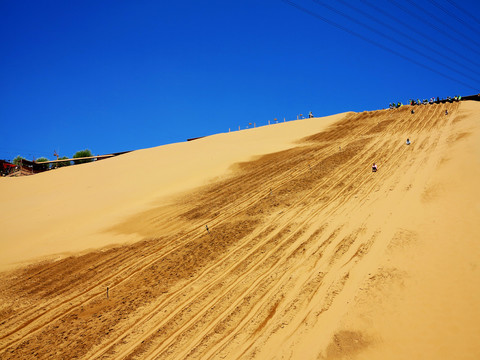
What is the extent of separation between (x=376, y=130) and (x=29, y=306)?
2577 centimetres

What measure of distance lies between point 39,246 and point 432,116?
96.2 ft

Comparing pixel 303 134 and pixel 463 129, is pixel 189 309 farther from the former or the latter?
pixel 303 134

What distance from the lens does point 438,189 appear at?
12.3m

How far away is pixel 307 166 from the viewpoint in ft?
63.6

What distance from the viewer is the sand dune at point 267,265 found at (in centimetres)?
660

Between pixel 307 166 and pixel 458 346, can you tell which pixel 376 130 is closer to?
pixel 307 166

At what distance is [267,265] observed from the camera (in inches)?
373

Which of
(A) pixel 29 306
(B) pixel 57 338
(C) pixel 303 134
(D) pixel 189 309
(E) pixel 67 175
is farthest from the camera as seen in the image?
(C) pixel 303 134

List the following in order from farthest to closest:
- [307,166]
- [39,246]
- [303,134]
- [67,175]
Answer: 1. [303,134]
2. [67,175]
3. [307,166]
4. [39,246]

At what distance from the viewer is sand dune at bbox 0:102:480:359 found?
6.60 metres

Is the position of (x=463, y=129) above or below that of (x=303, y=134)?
below

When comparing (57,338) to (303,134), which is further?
(303,134)

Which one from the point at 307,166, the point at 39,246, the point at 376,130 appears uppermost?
the point at 376,130

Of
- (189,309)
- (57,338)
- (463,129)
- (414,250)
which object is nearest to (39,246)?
(57,338)
